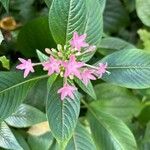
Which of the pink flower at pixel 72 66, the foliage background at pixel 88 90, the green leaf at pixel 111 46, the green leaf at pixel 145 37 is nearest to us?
the pink flower at pixel 72 66

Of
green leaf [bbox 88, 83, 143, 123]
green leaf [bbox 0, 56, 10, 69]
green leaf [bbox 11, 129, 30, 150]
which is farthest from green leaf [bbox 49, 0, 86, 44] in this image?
A: green leaf [bbox 88, 83, 143, 123]

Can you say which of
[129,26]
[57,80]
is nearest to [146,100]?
[129,26]

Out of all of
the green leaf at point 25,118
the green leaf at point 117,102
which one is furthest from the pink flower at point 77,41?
the green leaf at point 117,102

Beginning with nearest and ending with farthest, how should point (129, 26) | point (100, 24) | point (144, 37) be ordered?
1. point (100, 24)
2. point (144, 37)
3. point (129, 26)

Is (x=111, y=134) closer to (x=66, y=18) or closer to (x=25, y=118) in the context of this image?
(x=25, y=118)

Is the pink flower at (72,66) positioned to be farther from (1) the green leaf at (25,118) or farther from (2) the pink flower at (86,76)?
(1) the green leaf at (25,118)

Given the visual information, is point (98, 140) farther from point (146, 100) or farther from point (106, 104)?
point (146, 100)
